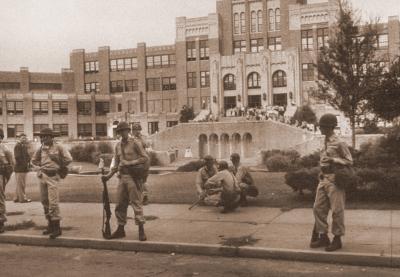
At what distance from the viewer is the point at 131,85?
8019cm

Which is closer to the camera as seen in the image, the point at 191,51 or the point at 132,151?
the point at 132,151

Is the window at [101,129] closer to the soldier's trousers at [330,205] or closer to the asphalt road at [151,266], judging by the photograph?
the asphalt road at [151,266]

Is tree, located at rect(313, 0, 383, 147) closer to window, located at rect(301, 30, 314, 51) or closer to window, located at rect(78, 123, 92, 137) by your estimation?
window, located at rect(301, 30, 314, 51)

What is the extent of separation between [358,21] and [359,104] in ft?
14.3

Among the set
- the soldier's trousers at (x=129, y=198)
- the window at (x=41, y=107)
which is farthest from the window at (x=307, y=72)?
the soldier's trousers at (x=129, y=198)

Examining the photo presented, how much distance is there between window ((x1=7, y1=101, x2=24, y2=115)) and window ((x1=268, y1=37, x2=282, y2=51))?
35472 millimetres

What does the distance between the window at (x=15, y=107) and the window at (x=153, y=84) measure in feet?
58.9

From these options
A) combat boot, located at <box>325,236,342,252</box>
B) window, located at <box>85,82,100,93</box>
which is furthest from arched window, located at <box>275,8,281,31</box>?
combat boot, located at <box>325,236,342,252</box>

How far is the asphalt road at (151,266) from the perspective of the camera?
7.62 metres

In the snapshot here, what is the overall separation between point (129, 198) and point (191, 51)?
65.3 meters

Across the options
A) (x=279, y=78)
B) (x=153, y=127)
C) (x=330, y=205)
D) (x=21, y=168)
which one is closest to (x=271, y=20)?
(x=279, y=78)

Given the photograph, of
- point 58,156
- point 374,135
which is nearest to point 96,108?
point 374,135

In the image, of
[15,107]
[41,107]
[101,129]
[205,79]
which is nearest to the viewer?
[205,79]

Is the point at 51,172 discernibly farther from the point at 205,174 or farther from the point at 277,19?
the point at 277,19
